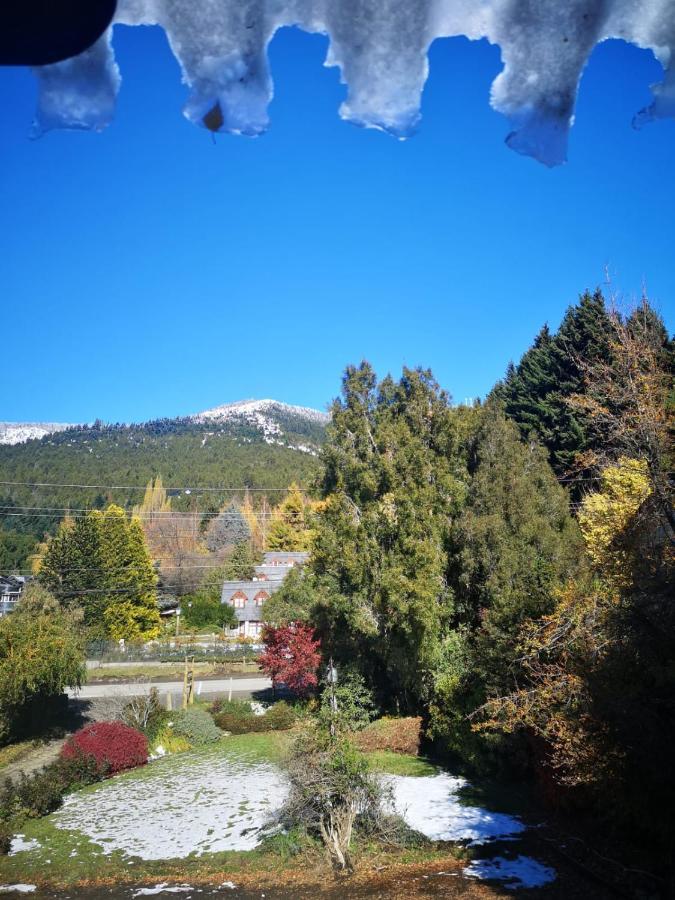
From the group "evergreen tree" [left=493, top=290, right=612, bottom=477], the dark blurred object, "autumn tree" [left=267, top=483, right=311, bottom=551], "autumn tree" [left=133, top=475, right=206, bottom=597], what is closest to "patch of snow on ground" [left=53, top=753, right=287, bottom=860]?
the dark blurred object

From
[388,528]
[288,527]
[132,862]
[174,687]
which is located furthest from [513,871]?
[288,527]

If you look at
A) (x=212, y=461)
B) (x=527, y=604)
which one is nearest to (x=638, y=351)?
(x=527, y=604)

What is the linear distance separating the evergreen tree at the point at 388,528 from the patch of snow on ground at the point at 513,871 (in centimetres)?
752

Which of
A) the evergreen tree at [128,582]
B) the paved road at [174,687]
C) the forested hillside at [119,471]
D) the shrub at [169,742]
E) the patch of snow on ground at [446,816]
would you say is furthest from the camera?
the forested hillside at [119,471]

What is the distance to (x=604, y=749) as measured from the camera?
8.00 metres

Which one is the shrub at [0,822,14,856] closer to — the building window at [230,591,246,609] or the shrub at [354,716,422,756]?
the shrub at [354,716,422,756]

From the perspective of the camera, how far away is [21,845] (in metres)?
12.2

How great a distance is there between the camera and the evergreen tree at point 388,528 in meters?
17.7

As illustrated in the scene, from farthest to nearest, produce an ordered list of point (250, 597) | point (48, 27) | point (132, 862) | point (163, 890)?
point (250, 597)
point (132, 862)
point (163, 890)
point (48, 27)

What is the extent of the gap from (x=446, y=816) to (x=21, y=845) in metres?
8.96

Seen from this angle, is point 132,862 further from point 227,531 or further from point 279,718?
point 227,531

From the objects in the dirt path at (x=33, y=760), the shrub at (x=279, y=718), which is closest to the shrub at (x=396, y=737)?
the shrub at (x=279, y=718)

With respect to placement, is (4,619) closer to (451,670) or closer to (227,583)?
(451,670)

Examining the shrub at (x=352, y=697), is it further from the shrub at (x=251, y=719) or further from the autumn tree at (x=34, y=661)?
the autumn tree at (x=34, y=661)
